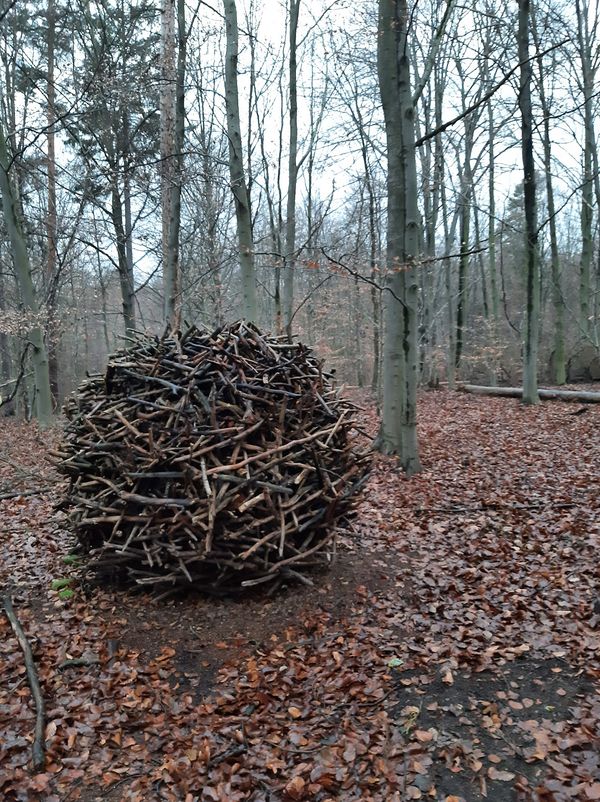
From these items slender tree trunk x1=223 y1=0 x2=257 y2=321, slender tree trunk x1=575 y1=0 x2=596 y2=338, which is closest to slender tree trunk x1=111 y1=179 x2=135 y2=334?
slender tree trunk x1=223 y1=0 x2=257 y2=321

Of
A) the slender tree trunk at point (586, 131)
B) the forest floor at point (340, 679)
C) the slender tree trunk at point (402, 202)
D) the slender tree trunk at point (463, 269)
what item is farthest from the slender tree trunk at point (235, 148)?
the slender tree trunk at point (586, 131)

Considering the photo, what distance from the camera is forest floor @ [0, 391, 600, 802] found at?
10.1ft

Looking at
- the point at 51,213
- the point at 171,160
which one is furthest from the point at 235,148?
the point at 51,213

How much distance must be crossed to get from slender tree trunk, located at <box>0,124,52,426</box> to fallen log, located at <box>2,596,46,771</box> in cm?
1083

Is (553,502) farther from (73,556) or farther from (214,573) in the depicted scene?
(73,556)

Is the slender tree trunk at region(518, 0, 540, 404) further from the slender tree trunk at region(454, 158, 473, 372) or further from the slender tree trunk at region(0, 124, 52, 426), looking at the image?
the slender tree trunk at region(0, 124, 52, 426)

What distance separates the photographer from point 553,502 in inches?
279

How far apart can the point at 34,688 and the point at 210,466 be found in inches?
74.5

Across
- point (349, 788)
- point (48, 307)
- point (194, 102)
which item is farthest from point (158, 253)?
point (349, 788)

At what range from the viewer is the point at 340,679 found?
3.88m

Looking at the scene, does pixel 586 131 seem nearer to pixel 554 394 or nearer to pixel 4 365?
pixel 554 394

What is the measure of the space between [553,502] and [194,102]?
17.7m

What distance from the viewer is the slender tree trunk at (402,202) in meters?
8.50

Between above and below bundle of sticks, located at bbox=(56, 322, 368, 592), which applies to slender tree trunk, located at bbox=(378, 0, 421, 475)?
above
